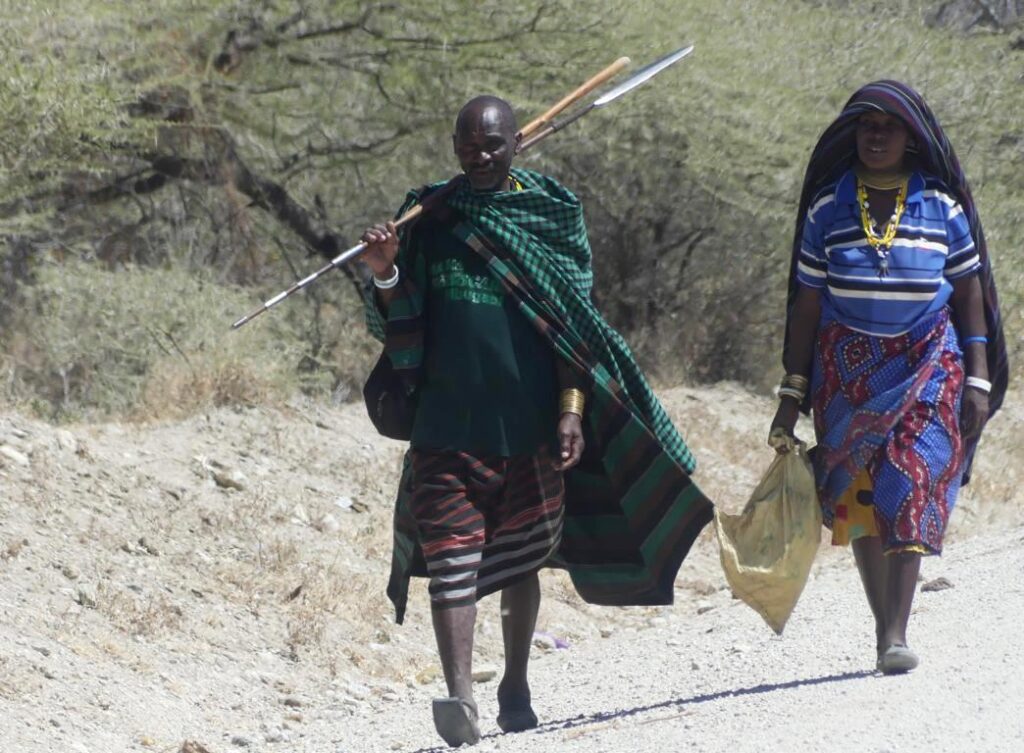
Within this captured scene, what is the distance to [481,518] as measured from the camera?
5.13m

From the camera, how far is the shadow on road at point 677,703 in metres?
5.31

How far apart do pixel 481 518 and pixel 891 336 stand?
1.36 metres

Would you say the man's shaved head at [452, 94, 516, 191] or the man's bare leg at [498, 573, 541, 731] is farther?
the man's bare leg at [498, 573, 541, 731]

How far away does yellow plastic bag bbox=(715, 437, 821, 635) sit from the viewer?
216 inches

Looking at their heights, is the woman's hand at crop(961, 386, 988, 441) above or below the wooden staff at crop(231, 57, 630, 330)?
below

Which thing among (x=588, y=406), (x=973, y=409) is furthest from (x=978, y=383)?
(x=588, y=406)

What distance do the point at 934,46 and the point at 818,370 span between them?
888 centimetres

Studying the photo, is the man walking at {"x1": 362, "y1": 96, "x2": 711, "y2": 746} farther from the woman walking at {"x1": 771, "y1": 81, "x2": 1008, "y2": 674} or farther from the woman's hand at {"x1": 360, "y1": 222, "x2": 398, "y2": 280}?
the woman walking at {"x1": 771, "y1": 81, "x2": 1008, "y2": 674}

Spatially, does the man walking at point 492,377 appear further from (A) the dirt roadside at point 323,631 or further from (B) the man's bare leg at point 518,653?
(A) the dirt roadside at point 323,631

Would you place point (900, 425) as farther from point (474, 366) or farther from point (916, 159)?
point (474, 366)

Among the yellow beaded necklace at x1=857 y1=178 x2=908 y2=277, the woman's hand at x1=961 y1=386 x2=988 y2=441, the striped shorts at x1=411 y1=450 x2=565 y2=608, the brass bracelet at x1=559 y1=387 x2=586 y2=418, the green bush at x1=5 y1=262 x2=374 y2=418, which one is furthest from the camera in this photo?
the green bush at x1=5 y1=262 x2=374 y2=418

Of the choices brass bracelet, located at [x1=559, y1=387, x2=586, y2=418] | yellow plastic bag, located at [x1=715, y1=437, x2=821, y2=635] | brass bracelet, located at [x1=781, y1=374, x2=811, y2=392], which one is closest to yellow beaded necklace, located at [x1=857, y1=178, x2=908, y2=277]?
brass bracelet, located at [x1=781, y1=374, x2=811, y2=392]

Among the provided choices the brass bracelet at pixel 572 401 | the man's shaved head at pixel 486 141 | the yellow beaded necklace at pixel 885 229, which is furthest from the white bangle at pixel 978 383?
the man's shaved head at pixel 486 141

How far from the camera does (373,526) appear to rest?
9211 millimetres
